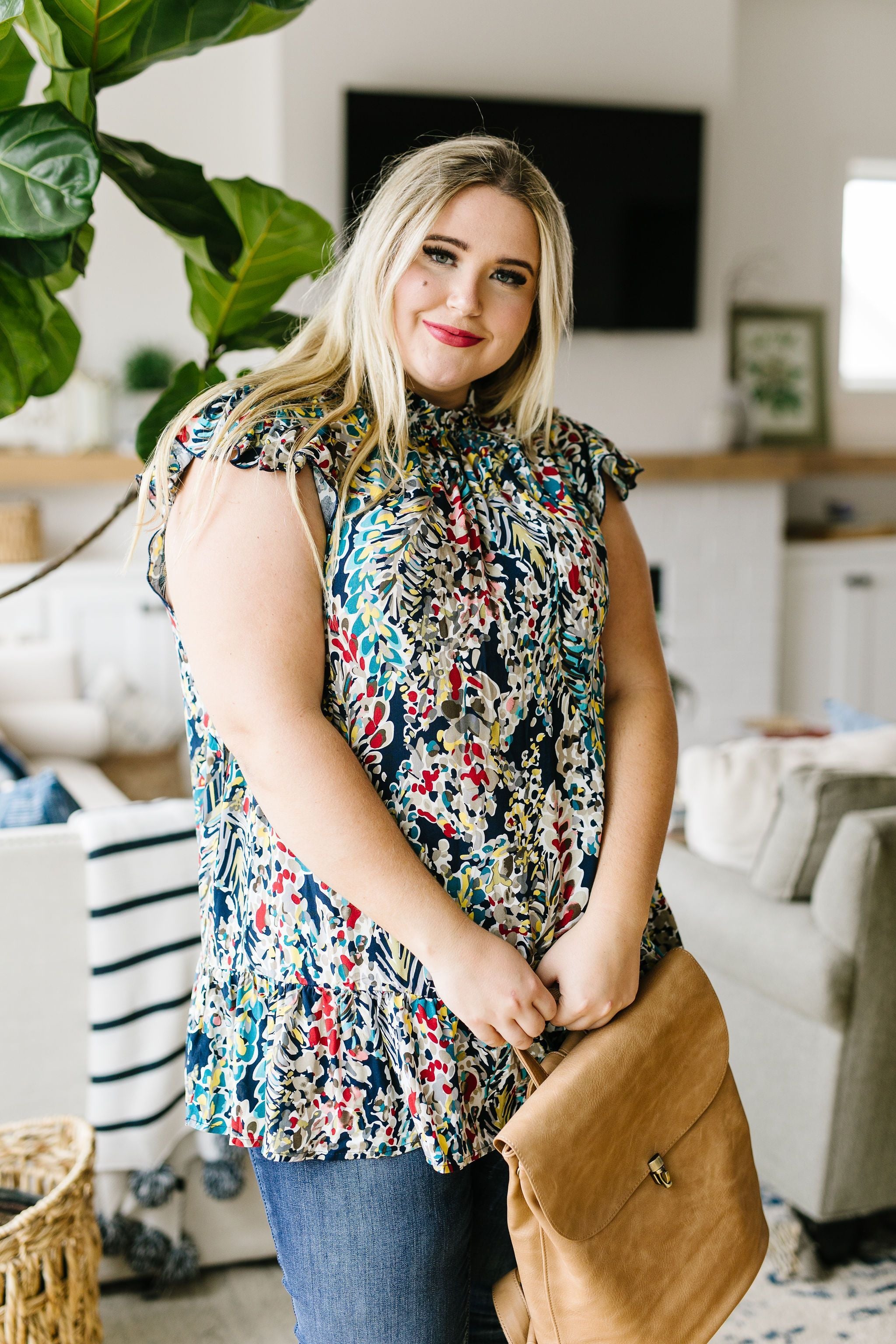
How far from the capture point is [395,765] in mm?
982

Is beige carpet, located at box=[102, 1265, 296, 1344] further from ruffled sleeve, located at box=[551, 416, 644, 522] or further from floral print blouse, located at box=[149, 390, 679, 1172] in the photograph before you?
ruffled sleeve, located at box=[551, 416, 644, 522]

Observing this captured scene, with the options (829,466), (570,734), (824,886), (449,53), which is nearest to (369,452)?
(570,734)

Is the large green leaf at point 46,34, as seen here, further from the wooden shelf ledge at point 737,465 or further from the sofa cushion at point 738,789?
the wooden shelf ledge at point 737,465

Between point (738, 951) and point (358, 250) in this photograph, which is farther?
point (738, 951)

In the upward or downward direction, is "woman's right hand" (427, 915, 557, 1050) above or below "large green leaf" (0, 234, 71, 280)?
below

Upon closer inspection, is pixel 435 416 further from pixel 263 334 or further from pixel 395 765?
pixel 263 334

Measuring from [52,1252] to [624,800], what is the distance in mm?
841

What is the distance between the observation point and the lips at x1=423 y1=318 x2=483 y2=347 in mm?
1050

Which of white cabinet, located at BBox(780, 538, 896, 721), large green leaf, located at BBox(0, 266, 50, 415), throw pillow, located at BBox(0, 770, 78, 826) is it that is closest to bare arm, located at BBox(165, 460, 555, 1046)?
large green leaf, located at BBox(0, 266, 50, 415)

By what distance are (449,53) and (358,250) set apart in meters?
4.17

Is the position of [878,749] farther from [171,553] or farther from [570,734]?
[171,553]

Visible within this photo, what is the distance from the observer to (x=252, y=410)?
98cm

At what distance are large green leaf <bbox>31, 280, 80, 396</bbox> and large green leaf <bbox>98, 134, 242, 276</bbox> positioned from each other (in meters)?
0.14

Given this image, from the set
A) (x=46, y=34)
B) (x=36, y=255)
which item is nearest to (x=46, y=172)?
(x=36, y=255)
